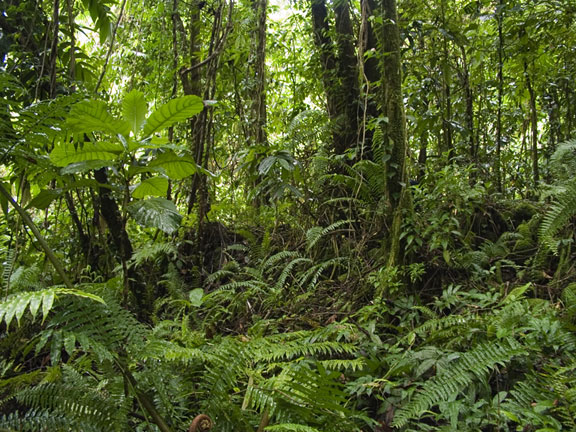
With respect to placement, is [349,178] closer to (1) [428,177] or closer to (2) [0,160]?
(1) [428,177]

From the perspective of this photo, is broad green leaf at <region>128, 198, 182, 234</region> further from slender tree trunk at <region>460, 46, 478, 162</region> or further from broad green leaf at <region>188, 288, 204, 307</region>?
slender tree trunk at <region>460, 46, 478, 162</region>

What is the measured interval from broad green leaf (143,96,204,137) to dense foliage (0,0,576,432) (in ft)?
0.05

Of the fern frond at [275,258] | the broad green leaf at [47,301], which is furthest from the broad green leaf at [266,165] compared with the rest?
the broad green leaf at [47,301]

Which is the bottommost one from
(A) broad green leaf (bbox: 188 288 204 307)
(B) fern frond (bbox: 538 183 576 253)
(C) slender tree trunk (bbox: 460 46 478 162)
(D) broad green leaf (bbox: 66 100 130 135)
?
(A) broad green leaf (bbox: 188 288 204 307)

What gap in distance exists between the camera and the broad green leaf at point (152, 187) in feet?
7.06

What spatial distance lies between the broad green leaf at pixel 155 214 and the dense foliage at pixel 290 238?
0.7 inches

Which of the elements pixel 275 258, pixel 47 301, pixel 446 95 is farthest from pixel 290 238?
pixel 47 301

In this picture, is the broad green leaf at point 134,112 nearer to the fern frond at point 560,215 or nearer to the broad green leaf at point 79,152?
the broad green leaf at point 79,152

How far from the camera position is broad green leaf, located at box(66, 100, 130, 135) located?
6.08ft

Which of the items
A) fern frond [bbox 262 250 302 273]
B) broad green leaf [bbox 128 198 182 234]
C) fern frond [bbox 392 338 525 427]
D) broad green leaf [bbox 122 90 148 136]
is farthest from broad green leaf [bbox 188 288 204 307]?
fern frond [bbox 392 338 525 427]

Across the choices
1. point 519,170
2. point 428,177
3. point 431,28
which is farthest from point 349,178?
point 519,170

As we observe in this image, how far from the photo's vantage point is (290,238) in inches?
159

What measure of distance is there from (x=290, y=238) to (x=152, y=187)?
198 centimetres

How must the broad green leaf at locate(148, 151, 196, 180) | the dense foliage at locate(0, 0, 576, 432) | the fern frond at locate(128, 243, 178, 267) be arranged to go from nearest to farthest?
the dense foliage at locate(0, 0, 576, 432) → the broad green leaf at locate(148, 151, 196, 180) → the fern frond at locate(128, 243, 178, 267)
